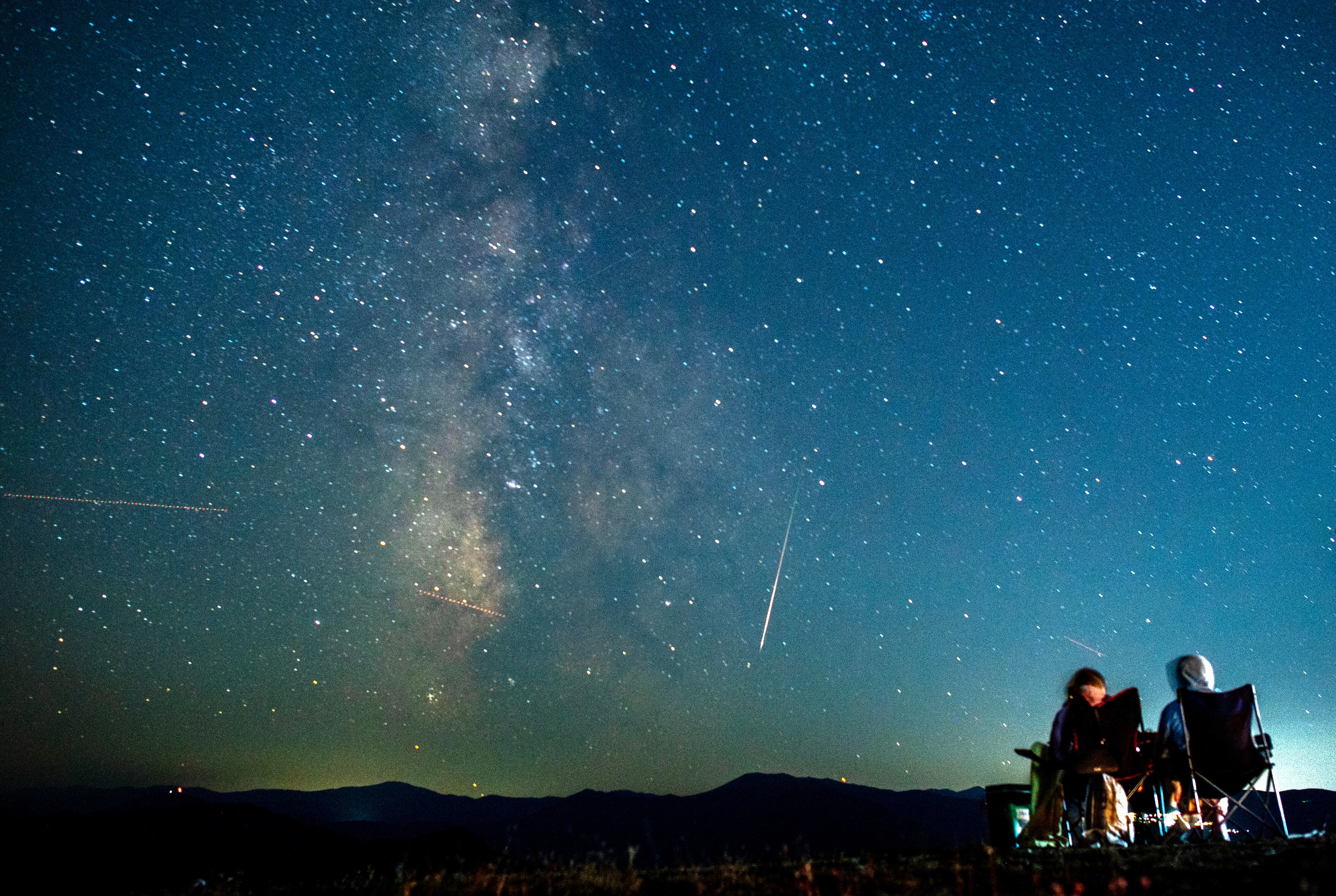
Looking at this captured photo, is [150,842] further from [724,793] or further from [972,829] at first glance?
[972,829]

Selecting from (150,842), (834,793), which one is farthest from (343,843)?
(834,793)

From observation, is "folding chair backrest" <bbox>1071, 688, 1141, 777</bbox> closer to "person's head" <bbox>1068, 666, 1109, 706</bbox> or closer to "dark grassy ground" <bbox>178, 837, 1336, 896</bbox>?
"person's head" <bbox>1068, 666, 1109, 706</bbox>

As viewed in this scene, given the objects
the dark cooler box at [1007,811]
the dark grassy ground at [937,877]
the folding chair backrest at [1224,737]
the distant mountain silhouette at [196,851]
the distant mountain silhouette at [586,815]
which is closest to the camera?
the dark grassy ground at [937,877]

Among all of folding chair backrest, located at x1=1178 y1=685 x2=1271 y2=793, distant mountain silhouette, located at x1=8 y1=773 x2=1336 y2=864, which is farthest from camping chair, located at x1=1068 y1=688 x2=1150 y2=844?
distant mountain silhouette, located at x1=8 y1=773 x2=1336 y2=864

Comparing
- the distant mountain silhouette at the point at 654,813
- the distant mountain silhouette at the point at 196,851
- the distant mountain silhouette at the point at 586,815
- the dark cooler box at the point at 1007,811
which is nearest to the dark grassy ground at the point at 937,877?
the distant mountain silhouette at the point at 196,851

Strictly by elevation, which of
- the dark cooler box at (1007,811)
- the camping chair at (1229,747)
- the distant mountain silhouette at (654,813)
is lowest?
the distant mountain silhouette at (654,813)

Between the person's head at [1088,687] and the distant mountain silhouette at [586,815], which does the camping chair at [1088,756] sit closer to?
the person's head at [1088,687]

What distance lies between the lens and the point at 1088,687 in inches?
218

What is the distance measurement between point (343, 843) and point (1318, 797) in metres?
69.9

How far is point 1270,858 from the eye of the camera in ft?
10.0

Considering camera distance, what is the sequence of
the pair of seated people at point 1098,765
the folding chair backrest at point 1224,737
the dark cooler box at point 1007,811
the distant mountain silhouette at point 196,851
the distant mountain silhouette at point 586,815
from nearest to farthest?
the pair of seated people at point 1098,765 → the folding chair backrest at point 1224,737 → the dark cooler box at point 1007,811 → the distant mountain silhouette at point 196,851 → the distant mountain silhouette at point 586,815

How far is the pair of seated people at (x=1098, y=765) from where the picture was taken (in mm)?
5000

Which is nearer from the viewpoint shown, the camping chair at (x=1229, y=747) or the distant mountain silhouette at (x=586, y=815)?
the camping chair at (x=1229, y=747)

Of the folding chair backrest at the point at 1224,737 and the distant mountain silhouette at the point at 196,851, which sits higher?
the folding chair backrest at the point at 1224,737
